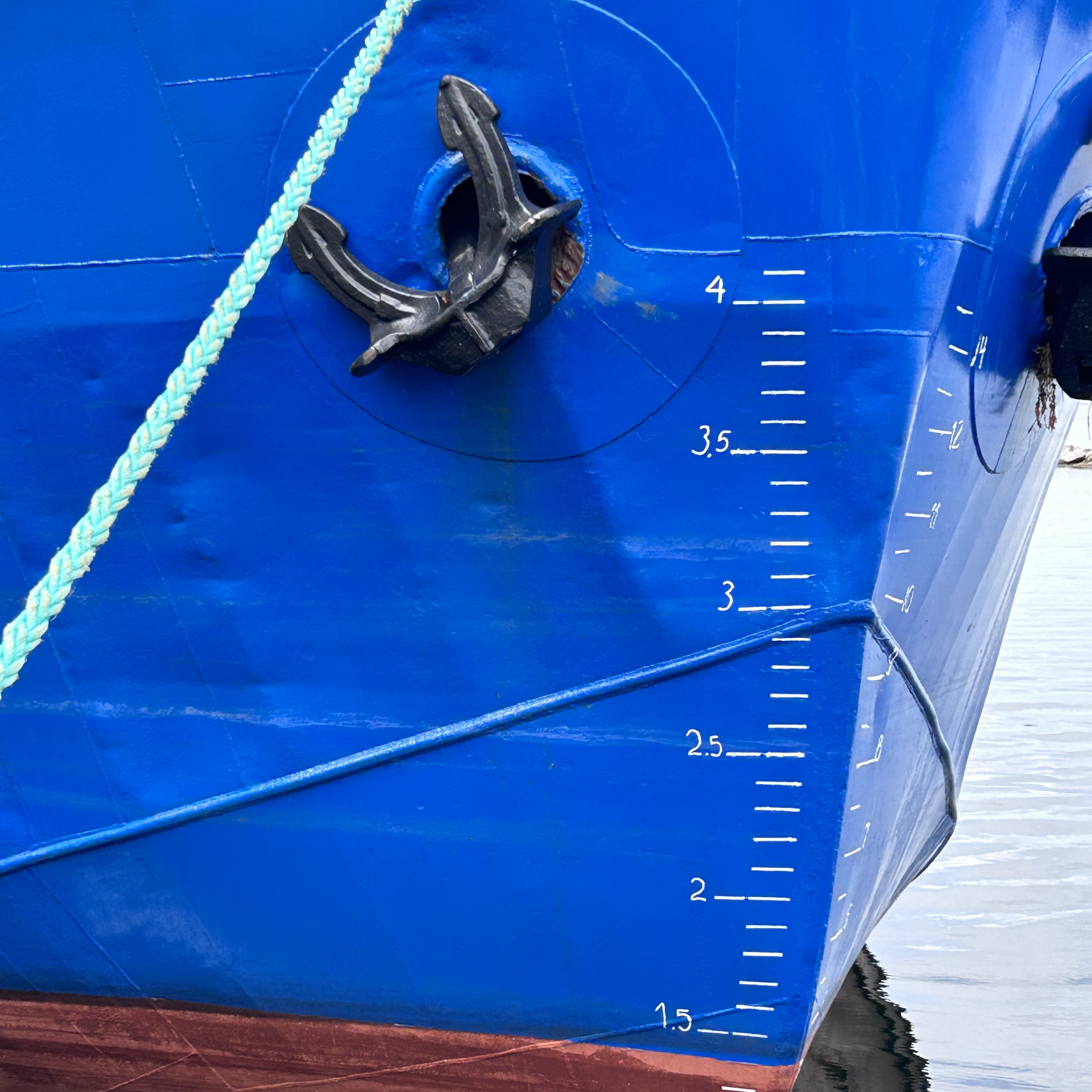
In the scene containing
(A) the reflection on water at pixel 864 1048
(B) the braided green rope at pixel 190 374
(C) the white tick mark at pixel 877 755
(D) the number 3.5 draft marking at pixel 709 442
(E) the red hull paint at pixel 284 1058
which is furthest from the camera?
(A) the reflection on water at pixel 864 1048

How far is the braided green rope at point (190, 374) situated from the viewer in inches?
81.4

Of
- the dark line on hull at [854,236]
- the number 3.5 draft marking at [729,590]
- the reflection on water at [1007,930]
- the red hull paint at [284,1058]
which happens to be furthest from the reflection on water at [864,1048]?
the dark line on hull at [854,236]

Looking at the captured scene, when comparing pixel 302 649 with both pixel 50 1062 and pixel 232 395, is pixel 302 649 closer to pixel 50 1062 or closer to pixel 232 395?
pixel 232 395

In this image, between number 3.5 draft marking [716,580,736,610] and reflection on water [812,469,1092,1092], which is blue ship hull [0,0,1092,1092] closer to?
number 3.5 draft marking [716,580,736,610]

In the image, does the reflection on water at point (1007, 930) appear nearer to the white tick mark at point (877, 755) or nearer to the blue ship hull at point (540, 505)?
the blue ship hull at point (540, 505)

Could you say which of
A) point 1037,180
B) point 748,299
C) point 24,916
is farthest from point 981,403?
point 24,916

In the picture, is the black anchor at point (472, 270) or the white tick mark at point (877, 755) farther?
the white tick mark at point (877, 755)

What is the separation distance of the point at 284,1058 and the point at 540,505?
5.86 ft

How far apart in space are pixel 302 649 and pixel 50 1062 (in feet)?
5.72

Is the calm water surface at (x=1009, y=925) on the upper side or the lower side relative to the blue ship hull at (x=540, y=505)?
Result: lower

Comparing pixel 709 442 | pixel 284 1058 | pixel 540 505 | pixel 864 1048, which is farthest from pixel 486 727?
pixel 864 1048

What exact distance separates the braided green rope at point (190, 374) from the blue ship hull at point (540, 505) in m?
0.27

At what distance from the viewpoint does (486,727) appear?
9.43 ft

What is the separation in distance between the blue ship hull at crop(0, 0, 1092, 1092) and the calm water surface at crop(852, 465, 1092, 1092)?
1.64 m
